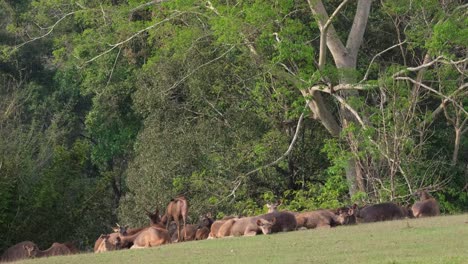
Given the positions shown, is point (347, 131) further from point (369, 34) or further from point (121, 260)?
point (121, 260)

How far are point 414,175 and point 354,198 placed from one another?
5.33ft

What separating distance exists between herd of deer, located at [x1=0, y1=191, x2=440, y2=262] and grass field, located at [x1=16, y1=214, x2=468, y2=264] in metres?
0.71

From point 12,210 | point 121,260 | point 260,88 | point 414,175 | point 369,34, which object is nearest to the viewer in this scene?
point 121,260

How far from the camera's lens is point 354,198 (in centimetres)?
2541

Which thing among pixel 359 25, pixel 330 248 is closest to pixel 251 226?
pixel 330 248

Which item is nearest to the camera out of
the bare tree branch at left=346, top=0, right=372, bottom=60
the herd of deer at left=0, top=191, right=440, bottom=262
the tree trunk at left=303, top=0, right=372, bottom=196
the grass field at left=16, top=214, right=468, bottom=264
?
the grass field at left=16, top=214, right=468, bottom=264

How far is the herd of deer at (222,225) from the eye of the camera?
1722cm

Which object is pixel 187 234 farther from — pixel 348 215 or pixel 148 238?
pixel 348 215

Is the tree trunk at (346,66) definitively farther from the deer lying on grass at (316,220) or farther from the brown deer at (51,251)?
the brown deer at (51,251)

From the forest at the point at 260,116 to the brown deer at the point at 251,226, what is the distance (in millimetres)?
7368

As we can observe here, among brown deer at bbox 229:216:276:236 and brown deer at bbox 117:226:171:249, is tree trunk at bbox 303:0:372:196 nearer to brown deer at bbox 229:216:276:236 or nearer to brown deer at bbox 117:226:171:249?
brown deer at bbox 229:216:276:236

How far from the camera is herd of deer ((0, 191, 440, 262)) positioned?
17219mm

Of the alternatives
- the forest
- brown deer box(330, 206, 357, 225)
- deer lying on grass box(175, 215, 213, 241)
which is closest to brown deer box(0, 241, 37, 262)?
deer lying on grass box(175, 215, 213, 241)

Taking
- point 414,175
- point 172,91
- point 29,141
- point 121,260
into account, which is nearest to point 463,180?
point 414,175
